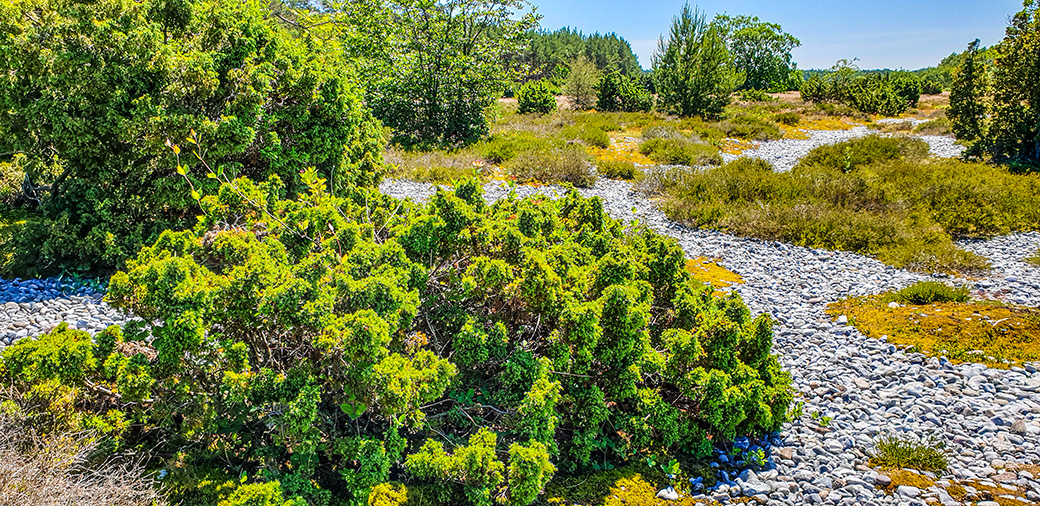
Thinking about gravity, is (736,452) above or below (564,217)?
below

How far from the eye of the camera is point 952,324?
218 inches

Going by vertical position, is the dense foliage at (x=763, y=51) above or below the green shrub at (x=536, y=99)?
above

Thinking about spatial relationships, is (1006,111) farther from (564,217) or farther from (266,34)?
(266,34)

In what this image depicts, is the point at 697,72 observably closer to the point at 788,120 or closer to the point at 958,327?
the point at 788,120

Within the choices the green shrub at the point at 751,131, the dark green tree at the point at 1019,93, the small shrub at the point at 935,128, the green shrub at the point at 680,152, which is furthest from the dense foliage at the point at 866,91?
the green shrub at the point at 680,152

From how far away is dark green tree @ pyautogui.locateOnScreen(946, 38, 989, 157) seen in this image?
1527cm

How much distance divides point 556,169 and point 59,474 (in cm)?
1045

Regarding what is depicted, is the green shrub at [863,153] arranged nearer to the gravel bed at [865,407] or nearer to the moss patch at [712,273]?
the moss patch at [712,273]

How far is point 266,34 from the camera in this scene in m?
6.39

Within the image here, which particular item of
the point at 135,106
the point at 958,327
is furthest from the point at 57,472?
the point at 958,327

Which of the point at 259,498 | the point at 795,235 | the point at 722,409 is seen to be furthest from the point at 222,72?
the point at 795,235

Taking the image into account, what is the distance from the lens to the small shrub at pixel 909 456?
361 cm

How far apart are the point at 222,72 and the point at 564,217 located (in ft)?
13.5

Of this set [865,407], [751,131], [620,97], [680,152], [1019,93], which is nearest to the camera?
[865,407]
